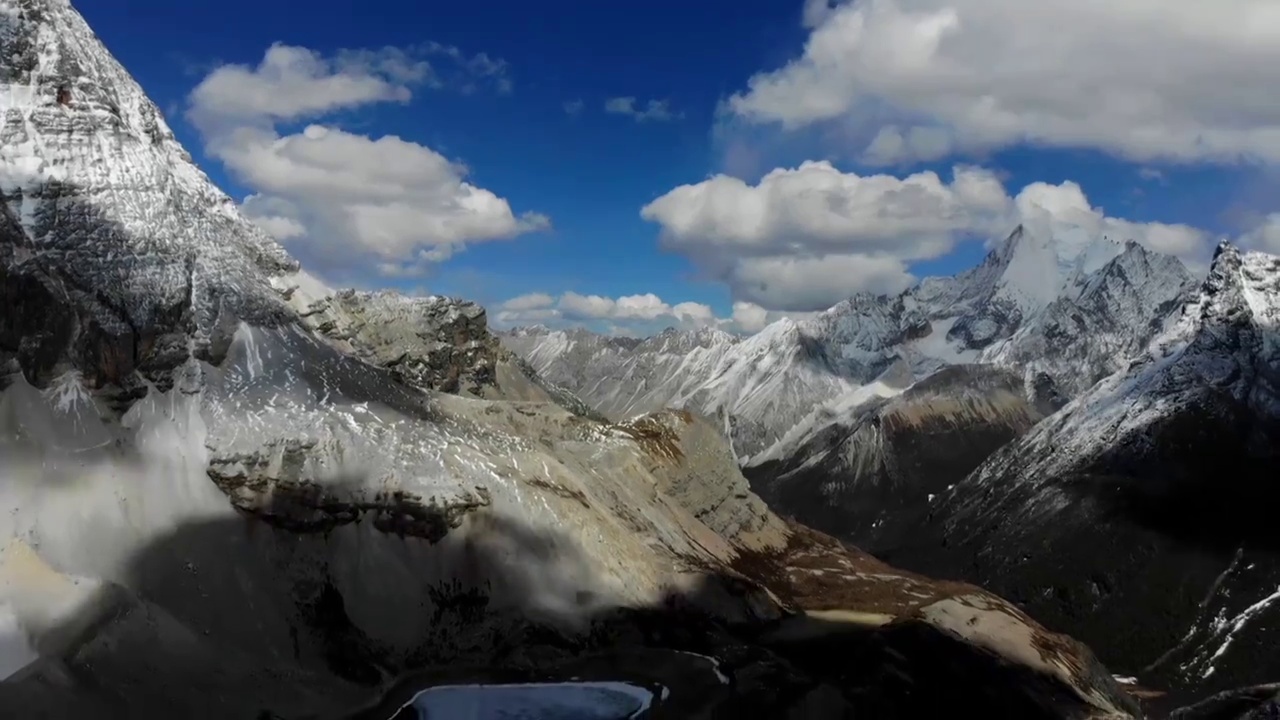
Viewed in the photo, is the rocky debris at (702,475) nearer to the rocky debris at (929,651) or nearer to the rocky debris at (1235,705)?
the rocky debris at (929,651)

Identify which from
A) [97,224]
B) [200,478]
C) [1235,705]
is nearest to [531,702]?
A: [200,478]

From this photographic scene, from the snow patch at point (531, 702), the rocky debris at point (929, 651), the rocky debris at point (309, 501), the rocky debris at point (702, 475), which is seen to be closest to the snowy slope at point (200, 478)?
the rocky debris at point (309, 501)

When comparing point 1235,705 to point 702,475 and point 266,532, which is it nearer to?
point 266,532

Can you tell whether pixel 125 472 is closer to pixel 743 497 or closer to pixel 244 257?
pixel 244 257

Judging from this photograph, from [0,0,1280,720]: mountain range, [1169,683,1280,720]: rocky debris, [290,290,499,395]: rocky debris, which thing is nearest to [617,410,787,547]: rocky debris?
[0,0,1280,720]: mountain range

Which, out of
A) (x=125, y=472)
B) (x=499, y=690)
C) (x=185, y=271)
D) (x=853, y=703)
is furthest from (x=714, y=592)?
(x=185, y=271)

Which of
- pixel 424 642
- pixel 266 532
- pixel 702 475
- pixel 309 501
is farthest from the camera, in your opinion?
pixel 702 475
